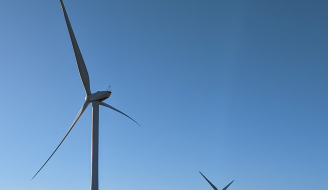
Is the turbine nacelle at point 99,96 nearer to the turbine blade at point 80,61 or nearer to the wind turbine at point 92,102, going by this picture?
the wind turbine at point 92,102

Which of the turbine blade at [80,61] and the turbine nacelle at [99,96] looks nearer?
the turbine blade at [80,61]

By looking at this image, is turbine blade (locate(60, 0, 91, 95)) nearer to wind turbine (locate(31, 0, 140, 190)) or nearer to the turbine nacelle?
wind turbine (locate(31, 0, 140, 190))

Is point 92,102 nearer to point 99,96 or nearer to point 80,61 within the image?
point 99,96

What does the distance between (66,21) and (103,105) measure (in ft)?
40.3

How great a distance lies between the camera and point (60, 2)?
4578 centimetres

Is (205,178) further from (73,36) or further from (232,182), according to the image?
(73,36)

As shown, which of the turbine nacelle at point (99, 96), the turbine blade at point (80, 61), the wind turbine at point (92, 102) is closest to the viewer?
the wind turbine at point (92, 102)

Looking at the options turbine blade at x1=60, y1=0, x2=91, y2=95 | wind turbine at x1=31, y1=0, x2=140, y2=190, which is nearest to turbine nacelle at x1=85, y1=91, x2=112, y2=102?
wind turbine at x1=31, y1=0, x2=140, y2=190

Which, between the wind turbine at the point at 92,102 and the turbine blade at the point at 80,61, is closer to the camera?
the wind turbine at the point at 92,102

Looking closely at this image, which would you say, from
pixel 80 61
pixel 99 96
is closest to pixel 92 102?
pixel 99 96

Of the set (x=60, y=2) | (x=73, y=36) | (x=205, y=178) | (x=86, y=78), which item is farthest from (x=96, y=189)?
(x=205, y=178)

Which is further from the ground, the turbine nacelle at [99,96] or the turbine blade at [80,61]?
the turbine blade at [80,61]

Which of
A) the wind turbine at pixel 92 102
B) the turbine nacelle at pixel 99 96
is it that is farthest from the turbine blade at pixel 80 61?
Result: the turbine nacelle at pixel 99 96

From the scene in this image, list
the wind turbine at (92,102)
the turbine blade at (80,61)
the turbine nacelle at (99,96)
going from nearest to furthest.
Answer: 1. the wind turbine at (92,102)
2. the turbine blade at (80,61)
3. the turbine nacelle at (99,96)
